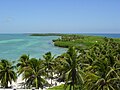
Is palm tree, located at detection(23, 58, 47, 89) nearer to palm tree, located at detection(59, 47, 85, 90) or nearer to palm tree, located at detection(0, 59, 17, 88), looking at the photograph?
palm tree, located at detection(0, 59, 17, 88)

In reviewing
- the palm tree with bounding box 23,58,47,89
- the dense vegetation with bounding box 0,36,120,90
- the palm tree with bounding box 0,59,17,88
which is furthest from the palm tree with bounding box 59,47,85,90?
the palm tree with bounding box 0,59,17,88

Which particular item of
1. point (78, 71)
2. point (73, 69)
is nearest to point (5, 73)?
Result: point (73, 69)

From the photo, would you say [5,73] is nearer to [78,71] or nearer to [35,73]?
[35,73]

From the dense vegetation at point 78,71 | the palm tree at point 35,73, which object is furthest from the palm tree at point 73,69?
the palm tree at point 35,73

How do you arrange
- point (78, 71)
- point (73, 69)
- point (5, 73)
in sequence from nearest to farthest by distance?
1. point (73, 69)
2. point (78, 71)
3. point (5, 73)

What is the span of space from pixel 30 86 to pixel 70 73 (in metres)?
19.7

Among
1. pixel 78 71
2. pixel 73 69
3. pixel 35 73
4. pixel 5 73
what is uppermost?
pixel 73 69

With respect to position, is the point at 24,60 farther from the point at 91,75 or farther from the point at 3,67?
the point at 91,75

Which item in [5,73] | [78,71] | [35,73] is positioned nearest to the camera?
[78,71]

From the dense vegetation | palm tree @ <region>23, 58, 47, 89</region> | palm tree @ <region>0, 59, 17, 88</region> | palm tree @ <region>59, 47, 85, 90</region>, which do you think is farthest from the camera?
palm tree @ <region>0, 59, 17, 88</region>

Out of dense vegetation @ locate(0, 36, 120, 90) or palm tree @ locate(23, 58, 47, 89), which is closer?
dense vegetation @ locate(0, 36, 120, 90)

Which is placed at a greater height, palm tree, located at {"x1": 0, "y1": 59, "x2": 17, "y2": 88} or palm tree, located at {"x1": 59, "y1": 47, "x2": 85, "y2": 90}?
palm tree, located at {"x1": 59, "y1": 47, "x2": 85, "y2": 90}

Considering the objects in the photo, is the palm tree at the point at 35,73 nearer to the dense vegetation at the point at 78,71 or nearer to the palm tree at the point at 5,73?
the dense vegetation at the point at 78,71

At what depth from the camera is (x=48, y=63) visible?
8450 cm
